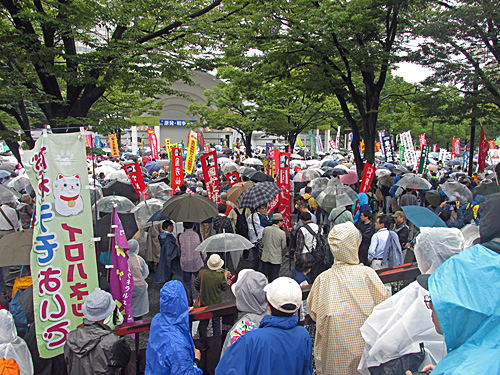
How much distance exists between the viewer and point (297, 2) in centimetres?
1103

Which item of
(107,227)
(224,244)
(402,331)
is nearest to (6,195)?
(107,227)

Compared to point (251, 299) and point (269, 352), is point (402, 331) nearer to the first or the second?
point (269, 352)

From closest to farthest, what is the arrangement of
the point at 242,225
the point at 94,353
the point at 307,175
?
the point at 94,353 < the point at 242,225 < the point at 307,175

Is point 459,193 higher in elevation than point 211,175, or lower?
lower

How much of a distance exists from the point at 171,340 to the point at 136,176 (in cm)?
760

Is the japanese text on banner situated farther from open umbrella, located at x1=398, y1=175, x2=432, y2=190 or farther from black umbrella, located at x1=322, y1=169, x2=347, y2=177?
open umbrella, located at x1=398, y1=175, x2=432, y2=190

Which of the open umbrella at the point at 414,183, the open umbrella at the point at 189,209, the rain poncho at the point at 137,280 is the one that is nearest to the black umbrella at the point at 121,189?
the open umbrella at the point at 189,209

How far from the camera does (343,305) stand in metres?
2.79

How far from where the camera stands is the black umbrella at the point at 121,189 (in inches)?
373

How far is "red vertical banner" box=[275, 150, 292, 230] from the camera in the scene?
9.67 m

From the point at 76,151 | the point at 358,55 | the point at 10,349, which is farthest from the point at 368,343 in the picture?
the point at 358,55

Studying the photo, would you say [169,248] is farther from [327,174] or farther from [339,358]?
[327,174]

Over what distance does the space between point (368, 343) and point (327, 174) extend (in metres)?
11.2

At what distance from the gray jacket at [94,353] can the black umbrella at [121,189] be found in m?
6.72
